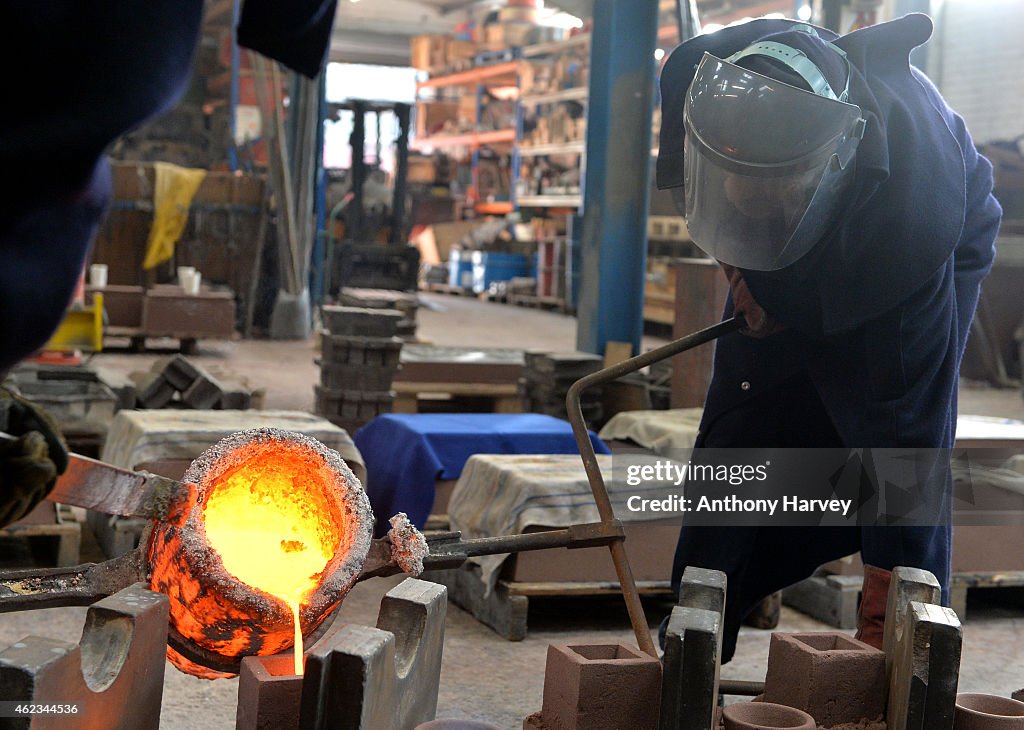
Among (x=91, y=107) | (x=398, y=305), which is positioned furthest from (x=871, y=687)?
(x=398, y=305)

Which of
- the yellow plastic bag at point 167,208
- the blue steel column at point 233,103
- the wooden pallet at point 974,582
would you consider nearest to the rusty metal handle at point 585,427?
the wooden pallet at point 974,582

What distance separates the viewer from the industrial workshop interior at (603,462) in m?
1.64

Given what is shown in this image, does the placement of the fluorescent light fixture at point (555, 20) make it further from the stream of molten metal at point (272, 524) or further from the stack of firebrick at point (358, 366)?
the stream of molten metal at point (272, 524)

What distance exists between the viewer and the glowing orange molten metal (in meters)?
2.14

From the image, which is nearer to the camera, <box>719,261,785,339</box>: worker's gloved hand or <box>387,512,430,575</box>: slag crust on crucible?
<box>387,512,430,575</box>: slag crust on crucible

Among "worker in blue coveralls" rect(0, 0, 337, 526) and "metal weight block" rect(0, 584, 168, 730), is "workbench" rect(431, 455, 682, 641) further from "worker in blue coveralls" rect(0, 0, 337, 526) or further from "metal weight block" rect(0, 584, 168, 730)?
"worker in blue coveralls" rect(0, 0, 337, 526)

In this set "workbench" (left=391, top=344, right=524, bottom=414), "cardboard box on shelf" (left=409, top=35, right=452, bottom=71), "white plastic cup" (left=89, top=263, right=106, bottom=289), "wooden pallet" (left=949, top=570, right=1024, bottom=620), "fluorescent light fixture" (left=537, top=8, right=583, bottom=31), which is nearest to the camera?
"wooden pallet" (left=949, top=570, right=1024, bottom=620)

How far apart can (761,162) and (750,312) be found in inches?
18.5

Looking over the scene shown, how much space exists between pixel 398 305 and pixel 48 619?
17.8 feet

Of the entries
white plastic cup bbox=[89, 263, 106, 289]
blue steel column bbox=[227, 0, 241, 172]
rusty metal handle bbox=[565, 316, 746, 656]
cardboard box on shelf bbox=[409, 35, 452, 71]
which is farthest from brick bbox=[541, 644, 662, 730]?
→ cardboard box on shelf bbox=[409, 35, 452, 71]

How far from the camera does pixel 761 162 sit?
2318mm

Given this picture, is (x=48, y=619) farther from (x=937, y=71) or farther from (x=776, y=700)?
(x=937, y=71)

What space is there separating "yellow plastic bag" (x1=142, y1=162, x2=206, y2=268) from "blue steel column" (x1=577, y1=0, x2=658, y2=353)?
5215 mm

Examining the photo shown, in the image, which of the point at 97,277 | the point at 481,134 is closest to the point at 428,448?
the point at 97,277
